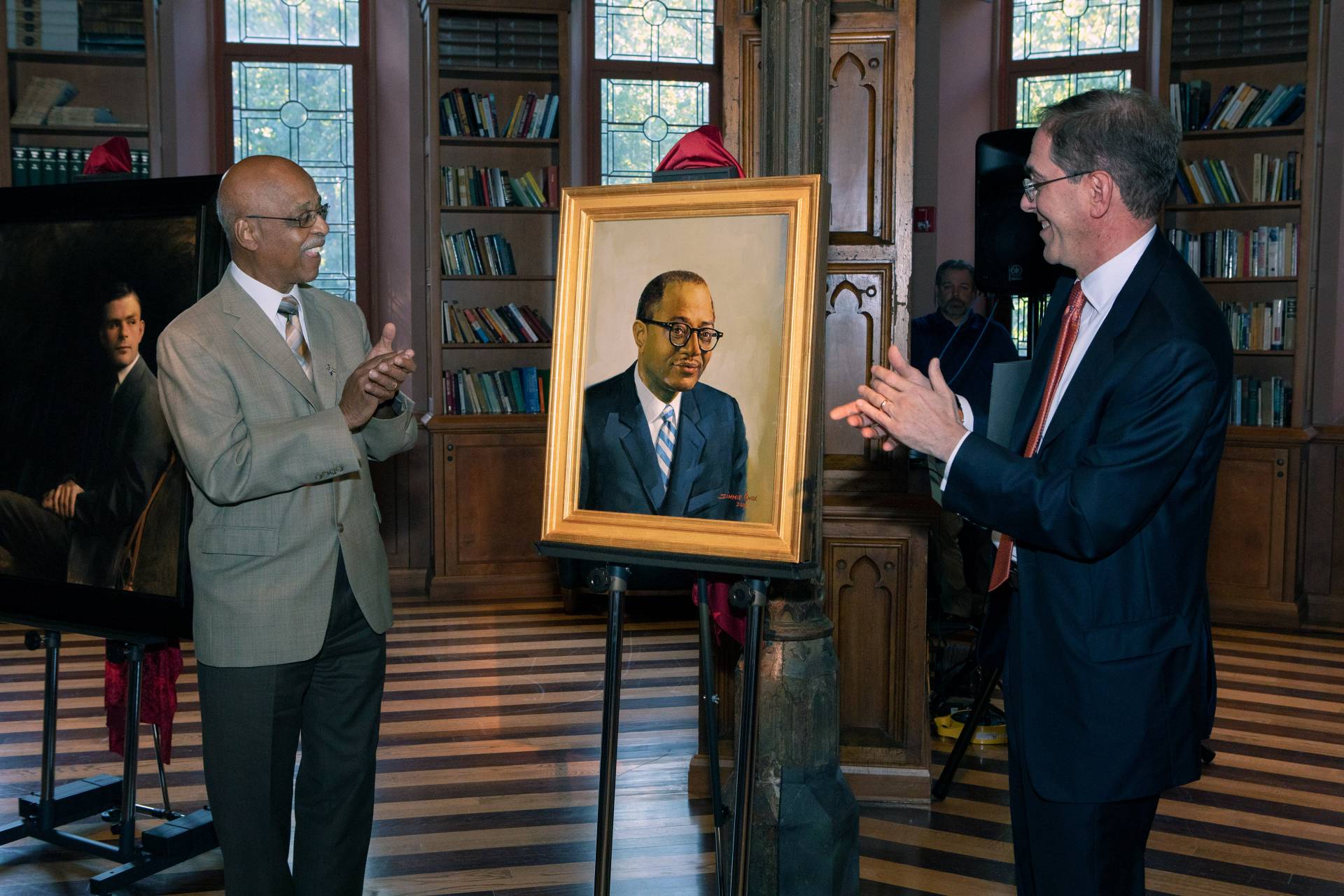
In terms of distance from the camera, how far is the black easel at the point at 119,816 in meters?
3.14

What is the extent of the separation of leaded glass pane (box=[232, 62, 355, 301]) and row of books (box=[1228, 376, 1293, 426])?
497 cm

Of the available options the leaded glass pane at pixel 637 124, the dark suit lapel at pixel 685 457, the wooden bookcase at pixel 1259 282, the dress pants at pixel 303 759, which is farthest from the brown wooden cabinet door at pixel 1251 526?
the dress pants at pixel 303 759

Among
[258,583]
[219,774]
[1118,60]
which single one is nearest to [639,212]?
[258,583]

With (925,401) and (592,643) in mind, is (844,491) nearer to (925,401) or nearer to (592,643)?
(925,401)

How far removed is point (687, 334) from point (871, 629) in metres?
1.82

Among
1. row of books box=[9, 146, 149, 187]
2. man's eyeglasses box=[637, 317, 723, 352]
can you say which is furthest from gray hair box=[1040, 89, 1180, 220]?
row of books box=[9, 146, 149, 187]

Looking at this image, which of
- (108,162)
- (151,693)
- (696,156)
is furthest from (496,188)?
(696,156)

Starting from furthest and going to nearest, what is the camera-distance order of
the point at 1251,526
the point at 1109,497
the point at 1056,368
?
the point at 1251,526 → the point at 1056,368 → the point at 1109,497

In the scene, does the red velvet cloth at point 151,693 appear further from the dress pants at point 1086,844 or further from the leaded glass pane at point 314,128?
the leaded glass pane at point 314,128

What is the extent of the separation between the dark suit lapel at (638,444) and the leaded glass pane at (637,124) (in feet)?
16.1

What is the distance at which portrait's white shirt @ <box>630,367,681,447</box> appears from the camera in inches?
87.9

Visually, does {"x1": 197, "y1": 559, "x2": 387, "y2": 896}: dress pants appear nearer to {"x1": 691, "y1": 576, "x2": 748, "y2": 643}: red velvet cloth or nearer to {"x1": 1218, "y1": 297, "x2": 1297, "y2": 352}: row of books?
{"x1": 691, "y1": 576, "x2": 748, "y2": 643}: red velvet cloth

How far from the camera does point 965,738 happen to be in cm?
369

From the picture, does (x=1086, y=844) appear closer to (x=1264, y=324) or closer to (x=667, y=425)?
(x=667, y=425)
